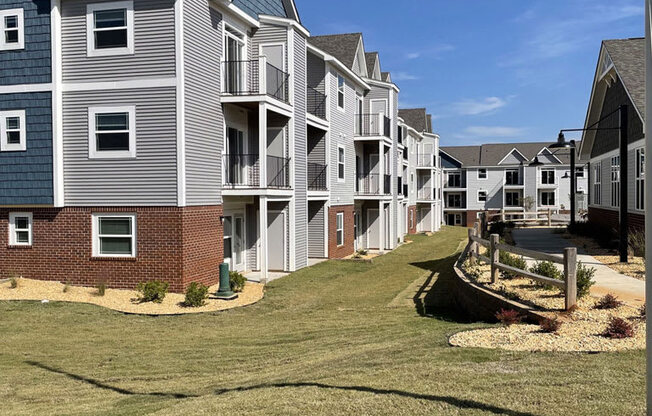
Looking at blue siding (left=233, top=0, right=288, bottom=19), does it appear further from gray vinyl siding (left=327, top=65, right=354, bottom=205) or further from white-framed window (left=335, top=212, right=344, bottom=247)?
white-framed window (left=335, top=212, right=344, bottom=247)

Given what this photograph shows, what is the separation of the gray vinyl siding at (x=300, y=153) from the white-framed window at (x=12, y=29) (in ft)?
30.6

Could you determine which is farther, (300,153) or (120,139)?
(300,153)

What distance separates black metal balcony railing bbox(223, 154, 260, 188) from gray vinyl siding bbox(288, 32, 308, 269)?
2.30m

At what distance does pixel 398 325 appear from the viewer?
1130 cm

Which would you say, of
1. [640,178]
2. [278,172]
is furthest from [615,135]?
[278,172]

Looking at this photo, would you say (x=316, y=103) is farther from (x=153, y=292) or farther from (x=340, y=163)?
(x=153, y=292)

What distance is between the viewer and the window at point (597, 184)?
97.3 feet

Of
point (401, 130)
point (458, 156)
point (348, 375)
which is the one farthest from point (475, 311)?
point (458, 156)

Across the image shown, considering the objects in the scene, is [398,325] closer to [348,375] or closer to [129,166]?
[348,375]

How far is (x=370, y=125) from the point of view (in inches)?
1264

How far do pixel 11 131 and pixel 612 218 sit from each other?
80.6 feet

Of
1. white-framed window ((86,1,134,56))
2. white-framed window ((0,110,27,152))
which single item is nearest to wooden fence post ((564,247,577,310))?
white-framed window ((86,1,134,56))

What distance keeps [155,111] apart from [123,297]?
528 cm

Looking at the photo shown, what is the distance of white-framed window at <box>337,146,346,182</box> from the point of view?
2830 centimetres
